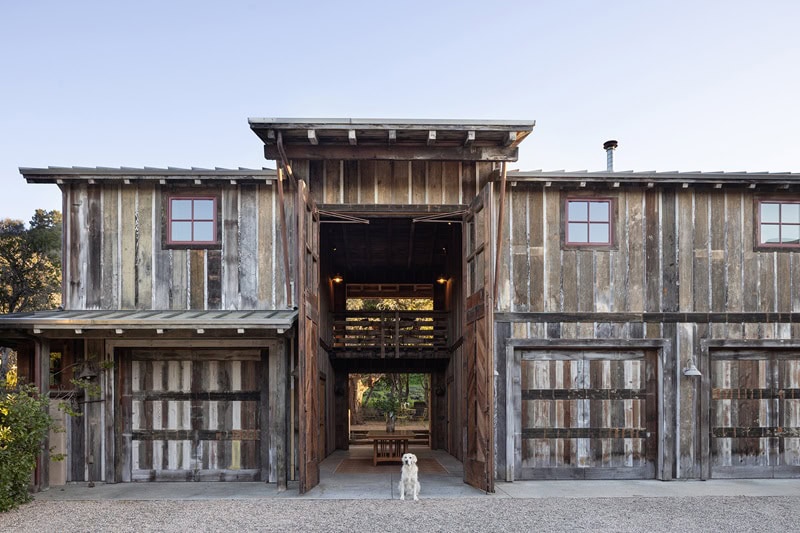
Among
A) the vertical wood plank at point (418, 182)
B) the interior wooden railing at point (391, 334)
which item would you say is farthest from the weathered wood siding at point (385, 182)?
the interior wooden railing at point (391, 334)

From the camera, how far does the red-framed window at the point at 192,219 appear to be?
9969 millimetres

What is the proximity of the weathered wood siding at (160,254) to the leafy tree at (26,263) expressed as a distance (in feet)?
37.7

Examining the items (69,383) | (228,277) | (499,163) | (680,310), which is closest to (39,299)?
(69,383)

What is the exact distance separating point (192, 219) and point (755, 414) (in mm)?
9647

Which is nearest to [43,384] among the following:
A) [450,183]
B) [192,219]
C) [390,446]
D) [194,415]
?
[194,415]

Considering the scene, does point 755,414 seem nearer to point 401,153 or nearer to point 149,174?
point 401,153

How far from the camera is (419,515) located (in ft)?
24.8

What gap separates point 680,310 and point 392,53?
40.1 ft

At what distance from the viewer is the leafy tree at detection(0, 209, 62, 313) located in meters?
19.5

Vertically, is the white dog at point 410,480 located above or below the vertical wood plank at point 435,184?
below

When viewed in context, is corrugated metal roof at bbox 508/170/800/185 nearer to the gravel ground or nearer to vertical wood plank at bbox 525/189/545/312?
vertical wood plank at bbox 525/189/545/312

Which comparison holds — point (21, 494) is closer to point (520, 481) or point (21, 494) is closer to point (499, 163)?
point (520, 481)

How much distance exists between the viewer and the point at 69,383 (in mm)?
9664

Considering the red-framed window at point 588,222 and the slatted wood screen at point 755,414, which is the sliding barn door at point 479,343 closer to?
the red-framed window at point 588,222
